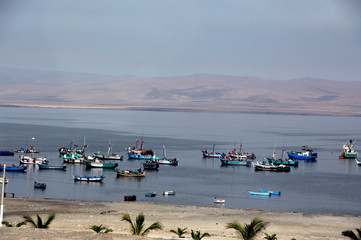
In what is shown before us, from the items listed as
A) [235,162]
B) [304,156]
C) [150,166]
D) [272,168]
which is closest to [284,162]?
[272,168]

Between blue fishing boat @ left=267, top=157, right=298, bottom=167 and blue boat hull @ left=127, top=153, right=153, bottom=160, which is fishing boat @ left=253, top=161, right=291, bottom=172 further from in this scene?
blue boat hull @ left=127, top=153, right=153, bottom=160

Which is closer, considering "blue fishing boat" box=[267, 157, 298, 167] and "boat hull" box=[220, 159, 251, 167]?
"blue fishing boat" box=[267, 157, 298, 167]

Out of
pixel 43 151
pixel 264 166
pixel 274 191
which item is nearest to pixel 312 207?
pixel 274 191

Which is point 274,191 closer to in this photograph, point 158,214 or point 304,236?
point 158,214

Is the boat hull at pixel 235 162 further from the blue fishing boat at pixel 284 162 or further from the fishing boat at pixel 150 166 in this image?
the fishing boat at pixel 150 166

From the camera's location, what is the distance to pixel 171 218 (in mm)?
35469

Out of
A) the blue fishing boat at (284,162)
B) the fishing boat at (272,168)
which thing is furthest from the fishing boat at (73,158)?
the blue fishing boat at (284,162)

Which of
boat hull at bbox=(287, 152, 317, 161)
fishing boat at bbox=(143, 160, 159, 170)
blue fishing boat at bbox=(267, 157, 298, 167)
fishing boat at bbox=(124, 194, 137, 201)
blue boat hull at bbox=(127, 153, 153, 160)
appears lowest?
fishing boat at bbox=(124, 194, 137, 201)

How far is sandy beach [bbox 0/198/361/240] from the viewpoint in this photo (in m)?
31.0

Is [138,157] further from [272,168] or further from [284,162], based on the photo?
[284,162]

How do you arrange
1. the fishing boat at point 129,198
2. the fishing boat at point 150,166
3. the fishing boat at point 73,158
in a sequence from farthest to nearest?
the fishing boat at point 73,158 < the fishing boat at point 150,166 < the fishing boat at point 129,198

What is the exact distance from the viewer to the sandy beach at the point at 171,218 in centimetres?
3104

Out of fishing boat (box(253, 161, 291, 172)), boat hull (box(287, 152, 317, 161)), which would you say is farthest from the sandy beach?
boat hull (box(287, 152, 317, 161))

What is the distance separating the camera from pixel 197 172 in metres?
69.6
